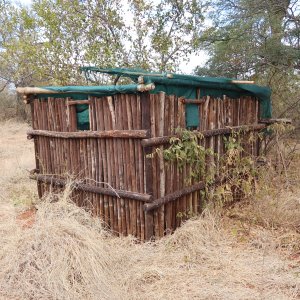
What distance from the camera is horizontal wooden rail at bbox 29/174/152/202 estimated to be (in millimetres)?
3970

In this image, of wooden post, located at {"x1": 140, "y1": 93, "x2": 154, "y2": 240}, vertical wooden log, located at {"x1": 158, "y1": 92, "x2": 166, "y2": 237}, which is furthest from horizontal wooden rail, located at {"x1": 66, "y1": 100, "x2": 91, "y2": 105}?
vertical wooden log, located at {"x1": 158, "y1": 92, "x2": 166, "y2": 237}

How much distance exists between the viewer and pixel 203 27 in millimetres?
8367

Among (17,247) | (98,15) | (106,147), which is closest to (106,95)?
(106,147)

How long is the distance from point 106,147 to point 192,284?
84.2 inches

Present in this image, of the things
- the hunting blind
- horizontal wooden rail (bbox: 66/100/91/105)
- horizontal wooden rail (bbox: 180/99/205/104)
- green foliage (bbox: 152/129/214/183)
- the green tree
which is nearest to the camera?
the hunting blind

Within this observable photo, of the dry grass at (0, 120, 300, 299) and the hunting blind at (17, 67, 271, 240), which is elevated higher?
the hunting blind at (17, 67, 271, 240)

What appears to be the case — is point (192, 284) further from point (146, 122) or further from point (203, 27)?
point (203, 27)

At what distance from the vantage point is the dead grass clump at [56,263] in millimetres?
3025

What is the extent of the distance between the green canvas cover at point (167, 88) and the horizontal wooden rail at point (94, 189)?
3.09 ft

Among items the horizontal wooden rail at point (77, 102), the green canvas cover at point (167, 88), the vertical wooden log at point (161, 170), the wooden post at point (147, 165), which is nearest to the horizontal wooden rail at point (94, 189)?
the wooden post at point (147, 165)

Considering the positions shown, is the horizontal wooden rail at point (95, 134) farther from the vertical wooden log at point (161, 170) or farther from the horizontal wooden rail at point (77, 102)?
the horizontal wooden rail at point (77, 102)

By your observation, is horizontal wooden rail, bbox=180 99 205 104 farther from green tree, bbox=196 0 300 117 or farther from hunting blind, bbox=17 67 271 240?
green tree, bbox=196 0 300 117

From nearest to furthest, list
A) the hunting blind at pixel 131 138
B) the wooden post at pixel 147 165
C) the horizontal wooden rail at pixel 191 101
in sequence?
1. the wooden post at pixel 147 165
2. the hunting blind at pixel 131 138
3. the horizontal wooden rail at pixel 191 101

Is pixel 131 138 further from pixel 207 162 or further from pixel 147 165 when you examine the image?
pixel 207 162
